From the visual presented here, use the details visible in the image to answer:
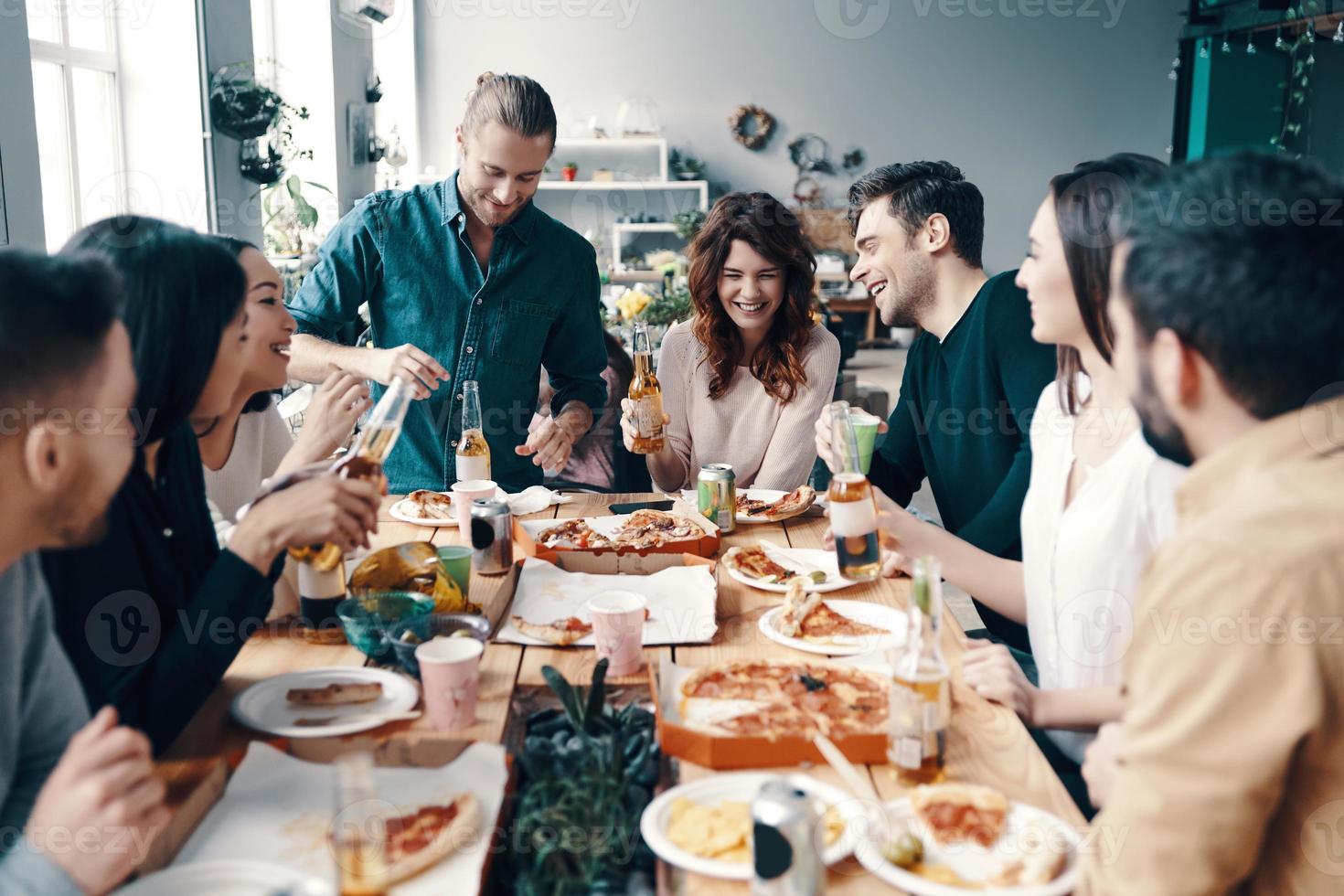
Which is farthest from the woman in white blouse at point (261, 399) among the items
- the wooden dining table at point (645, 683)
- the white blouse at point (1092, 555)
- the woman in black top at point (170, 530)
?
the white blouse at point (1092, 555)

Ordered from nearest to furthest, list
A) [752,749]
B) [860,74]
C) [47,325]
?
[47,325]
[752,749]
[860,74]

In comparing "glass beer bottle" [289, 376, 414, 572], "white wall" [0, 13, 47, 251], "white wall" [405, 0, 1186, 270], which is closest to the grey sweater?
"glass beer bottle" [289, 376, 414, 572]

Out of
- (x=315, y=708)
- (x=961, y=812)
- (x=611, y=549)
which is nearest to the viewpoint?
(x=961, y=812)

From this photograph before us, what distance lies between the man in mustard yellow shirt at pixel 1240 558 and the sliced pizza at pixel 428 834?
A: 597mm

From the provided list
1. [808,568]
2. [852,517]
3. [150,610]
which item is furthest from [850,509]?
[150,610]

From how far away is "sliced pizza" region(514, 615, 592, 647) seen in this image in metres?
1.65

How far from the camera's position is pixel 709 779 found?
1.21m

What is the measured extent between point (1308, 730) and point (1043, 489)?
0.91m

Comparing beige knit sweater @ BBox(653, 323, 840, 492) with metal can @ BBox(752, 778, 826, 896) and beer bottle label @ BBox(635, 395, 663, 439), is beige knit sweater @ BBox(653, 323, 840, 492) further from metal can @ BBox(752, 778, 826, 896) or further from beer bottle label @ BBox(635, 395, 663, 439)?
metal can @ BBox(752, 778, 826, 896)

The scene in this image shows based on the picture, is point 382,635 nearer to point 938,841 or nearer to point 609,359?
point 938,841

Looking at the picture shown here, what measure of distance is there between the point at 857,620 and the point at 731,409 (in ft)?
4.26

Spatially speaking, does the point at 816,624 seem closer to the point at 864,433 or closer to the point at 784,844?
the point at 864,433

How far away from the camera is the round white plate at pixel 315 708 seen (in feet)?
4.38

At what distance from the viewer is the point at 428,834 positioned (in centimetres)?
110
